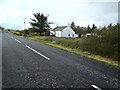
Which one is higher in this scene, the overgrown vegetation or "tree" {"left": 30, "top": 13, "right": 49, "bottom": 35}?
"tree" {"left": 30, "top": 13, "right": 49, "bottom": 35}

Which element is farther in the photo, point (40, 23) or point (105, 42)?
point (40, 23)

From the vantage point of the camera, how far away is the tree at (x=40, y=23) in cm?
3841

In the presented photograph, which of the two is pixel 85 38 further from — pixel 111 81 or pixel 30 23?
pixel 30 23

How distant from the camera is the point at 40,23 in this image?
127ft

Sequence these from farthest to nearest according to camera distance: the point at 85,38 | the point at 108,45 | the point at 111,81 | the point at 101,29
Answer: the point at 85,38, the point at 101,29, the point at 108,45, the point at 111,81

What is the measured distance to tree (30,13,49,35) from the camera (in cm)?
3841

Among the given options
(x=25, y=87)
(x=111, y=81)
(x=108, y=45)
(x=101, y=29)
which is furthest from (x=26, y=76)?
(x=101, y=29)

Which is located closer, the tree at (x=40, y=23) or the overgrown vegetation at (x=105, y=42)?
the overgrown vegetation at (x=105, y=42)

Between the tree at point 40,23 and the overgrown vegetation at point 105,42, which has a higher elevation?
the tree at point 40,23

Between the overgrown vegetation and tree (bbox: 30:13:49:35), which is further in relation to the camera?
tree (bbox: 30:13:49:35)

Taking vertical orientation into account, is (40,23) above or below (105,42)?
above

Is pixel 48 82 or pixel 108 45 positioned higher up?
pixel 108 45

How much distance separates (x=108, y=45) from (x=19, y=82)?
274 inches

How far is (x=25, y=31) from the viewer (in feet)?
157
